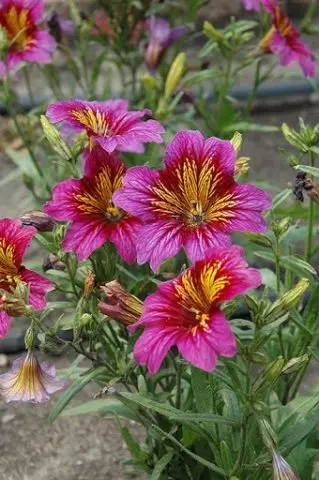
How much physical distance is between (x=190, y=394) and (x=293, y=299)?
471 millimetres

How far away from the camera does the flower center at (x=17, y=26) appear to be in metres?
2.09

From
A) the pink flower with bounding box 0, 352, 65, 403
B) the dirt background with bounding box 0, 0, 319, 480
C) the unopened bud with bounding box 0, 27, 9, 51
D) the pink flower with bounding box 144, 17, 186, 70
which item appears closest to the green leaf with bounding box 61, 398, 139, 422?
the dirt background with bounding box 0, 0, 319, 480

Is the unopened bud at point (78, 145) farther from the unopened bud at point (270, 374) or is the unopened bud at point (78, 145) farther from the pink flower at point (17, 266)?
the unopened bud at point (270, 374)

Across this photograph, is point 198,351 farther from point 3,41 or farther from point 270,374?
point 3,41

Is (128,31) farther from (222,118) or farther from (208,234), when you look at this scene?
(208,234)

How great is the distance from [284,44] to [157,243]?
978mm

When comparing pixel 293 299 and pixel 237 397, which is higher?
pixel 293 299

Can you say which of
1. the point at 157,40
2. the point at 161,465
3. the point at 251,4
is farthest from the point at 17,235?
the point at 157,40

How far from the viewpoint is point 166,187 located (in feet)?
4.58

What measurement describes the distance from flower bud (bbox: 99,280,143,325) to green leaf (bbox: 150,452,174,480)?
33 cm

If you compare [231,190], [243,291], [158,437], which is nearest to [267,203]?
[231,190]

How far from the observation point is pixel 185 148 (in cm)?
140

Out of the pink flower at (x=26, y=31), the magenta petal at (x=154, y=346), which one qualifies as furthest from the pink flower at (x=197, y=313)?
the pink flower at (x=26, y=31)

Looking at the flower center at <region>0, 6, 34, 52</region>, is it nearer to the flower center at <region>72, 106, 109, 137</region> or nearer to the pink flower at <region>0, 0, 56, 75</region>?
the pink flower at <region>0, 0, 56, 75</region>
